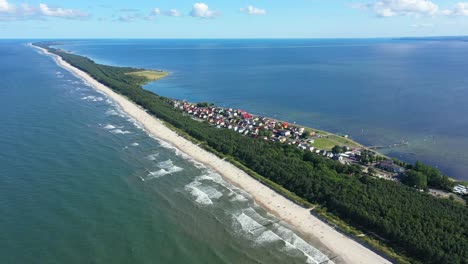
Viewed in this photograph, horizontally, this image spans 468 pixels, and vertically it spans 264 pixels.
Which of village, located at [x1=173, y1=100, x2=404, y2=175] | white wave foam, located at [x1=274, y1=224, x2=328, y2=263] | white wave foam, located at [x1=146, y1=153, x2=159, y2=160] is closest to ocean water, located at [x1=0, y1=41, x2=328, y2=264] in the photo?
white wave foam, located at [x1=274, y1=224, x2=328, y2=263]


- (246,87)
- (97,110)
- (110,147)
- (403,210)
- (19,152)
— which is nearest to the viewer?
(403,210)

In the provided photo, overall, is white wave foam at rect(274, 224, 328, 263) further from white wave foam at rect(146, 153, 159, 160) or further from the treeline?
white wave foam at rect(146, 153, 159, 160)

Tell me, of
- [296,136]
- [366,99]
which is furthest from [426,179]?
[366,99]

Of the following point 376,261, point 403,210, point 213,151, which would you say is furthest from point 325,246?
point 213,151

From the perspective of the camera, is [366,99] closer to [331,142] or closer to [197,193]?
[331,142]

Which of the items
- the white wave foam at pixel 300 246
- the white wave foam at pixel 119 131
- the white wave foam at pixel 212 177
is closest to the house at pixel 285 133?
the white wave foam at pixel 212 177

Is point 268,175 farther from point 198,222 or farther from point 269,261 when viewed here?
point 269,261
